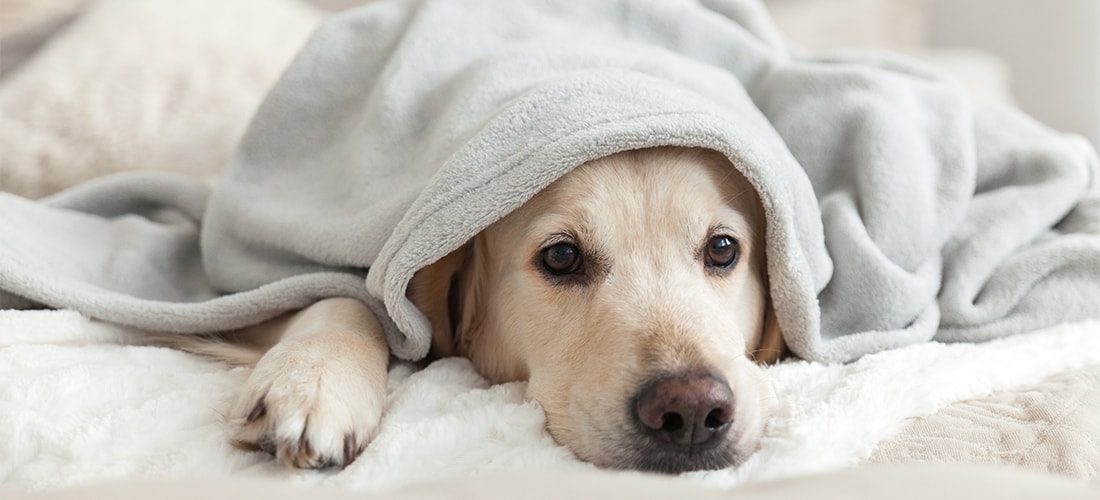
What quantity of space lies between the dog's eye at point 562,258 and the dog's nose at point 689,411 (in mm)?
363

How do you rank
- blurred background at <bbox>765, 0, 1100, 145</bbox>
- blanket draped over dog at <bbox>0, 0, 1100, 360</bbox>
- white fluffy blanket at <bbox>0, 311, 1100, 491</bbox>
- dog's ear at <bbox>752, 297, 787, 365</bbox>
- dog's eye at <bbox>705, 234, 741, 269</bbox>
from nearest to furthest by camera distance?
white fluffy blanket at <bbox>0, 311, 1100, 491</bbox>
blanket draped over dog at <bbox>0, 0, 1100, 360</bbox>
dog's eye at <bbox>705, 234, 741, 269</bbox>
dog's ear at <bbox>752, 297, 787, 365</bbox>
blurred background at <bbox>765, 0, 1100, 145</bbox>

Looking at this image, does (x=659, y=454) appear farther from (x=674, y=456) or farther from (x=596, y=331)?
(x=596, y=331)

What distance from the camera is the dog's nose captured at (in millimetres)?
1234

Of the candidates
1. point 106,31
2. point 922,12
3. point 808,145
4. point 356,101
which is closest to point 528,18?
point 356,101

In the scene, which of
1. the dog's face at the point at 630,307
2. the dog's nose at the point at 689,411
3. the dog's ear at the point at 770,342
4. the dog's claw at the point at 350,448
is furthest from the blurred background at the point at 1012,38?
the dog's claw at the point at 350,448

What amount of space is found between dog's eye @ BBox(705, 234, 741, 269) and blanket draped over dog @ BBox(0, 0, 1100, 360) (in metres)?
0.08

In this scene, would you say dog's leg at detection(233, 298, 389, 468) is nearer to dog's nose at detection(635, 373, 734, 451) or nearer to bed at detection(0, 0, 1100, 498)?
bed at detection(0, 0, 1100, 498)

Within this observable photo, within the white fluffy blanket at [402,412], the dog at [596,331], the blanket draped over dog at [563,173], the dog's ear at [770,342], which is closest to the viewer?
the white fluffy blanket at [402,412]

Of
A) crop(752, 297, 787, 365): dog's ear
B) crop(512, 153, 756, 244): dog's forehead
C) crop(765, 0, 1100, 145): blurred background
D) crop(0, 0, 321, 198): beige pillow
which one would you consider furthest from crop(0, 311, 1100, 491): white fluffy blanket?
crop(765, 0, 1100, 145): blurred background

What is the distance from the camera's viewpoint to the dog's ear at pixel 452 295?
68.7 inches

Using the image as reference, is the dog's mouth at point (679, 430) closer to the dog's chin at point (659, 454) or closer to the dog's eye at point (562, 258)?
the dog's chin at point (659, 454)

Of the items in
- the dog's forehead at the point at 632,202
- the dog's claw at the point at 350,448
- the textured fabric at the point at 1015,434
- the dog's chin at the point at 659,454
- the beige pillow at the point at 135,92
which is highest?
the dog's forehead at the point at 632,202

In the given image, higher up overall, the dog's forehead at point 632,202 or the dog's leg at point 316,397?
the dog's forehead at point 632,202

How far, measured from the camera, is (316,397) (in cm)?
126
